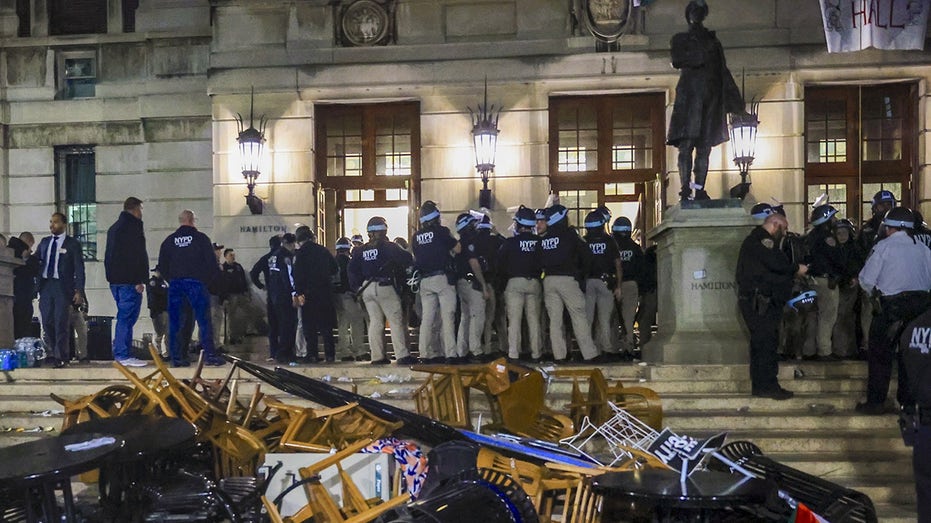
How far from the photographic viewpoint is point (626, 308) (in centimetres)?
1198

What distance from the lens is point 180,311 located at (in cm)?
1119

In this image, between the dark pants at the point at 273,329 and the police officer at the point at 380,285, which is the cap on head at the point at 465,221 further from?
the dark pants at the point at 273,329

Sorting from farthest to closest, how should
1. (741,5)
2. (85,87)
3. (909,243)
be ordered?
1. (85,87)
2. (741,5)
3. (909,243)

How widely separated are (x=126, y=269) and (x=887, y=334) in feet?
29.4

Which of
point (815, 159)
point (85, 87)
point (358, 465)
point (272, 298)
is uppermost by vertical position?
point (85, 87)

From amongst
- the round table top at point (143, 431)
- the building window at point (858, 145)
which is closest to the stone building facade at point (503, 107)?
the building window at point (858, 145)

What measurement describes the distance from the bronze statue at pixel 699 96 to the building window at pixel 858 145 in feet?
21.7

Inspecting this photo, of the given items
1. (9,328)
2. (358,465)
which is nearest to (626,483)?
(358,465)

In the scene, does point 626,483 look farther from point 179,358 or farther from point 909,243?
point 179,358

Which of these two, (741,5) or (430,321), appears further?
(741,5)

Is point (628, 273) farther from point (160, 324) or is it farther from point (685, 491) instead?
point (685, 491)

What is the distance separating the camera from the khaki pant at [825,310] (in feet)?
35.5

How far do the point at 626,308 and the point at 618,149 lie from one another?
5549 mm

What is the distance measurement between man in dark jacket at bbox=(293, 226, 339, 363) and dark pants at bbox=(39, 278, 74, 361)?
3011mm
